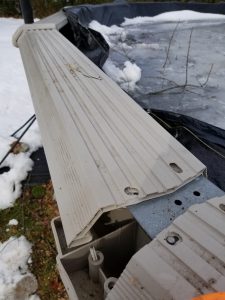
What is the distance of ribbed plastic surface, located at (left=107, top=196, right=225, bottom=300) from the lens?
2.07 feet

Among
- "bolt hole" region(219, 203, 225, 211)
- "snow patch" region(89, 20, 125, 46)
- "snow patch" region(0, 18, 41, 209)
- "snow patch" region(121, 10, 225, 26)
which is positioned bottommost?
"snow patch" region(0, 18, 41, 209)

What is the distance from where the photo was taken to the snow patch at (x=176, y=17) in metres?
3.54

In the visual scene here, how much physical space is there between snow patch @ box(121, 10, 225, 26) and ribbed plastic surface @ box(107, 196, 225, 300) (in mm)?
3208

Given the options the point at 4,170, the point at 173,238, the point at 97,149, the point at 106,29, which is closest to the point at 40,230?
the point at 4,170

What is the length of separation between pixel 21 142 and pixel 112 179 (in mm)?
1893

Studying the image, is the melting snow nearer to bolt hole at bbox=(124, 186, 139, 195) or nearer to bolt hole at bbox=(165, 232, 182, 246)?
bolt hole at bbox=(124, 186, 139, 195)

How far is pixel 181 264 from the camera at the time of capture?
67 centimetres

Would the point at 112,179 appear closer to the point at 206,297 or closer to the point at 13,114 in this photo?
the point at 206,297

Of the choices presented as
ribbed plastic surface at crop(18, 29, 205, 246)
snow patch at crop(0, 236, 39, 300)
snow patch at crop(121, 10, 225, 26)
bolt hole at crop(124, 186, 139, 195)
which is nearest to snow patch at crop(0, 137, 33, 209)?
snow patch at crop(0, 236, 39, 300)

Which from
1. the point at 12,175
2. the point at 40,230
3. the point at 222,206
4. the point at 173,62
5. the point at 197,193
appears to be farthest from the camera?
the point at 173,62

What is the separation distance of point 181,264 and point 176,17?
3.55 meters

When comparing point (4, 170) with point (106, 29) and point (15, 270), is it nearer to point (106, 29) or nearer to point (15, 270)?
point (15, 270)

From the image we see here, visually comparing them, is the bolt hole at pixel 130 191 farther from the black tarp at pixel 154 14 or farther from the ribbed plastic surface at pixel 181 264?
the black tarp at pixel 154 14

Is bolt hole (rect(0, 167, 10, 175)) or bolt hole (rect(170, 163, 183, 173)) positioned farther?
bolt hole (rect(0, 167, 10, 175))
